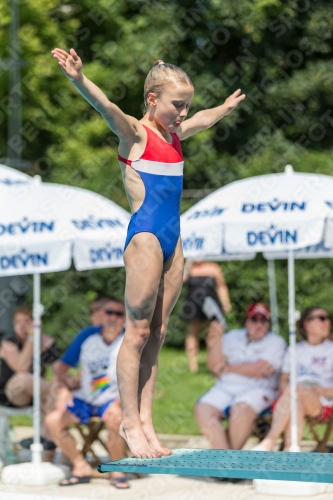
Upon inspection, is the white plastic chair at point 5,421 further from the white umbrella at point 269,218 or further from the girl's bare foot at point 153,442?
the girl's bare foot at point 153,442

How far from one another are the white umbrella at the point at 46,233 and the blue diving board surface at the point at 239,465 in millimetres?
3597

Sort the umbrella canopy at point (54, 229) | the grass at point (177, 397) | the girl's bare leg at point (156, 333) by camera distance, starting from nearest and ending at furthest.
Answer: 1. the girl's bare leg at point (156, 333)
2. the umbrella canopy at point (54, 229)
3. the grass at point (177, 397)

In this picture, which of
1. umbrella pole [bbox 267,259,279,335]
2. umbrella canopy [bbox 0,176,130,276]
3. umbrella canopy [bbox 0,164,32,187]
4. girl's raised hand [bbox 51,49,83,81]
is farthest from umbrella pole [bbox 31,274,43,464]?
umbrella pole [bbox 267,259,279,335]

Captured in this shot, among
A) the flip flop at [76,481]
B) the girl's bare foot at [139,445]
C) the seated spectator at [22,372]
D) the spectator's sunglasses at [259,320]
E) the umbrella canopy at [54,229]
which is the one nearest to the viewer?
the girl's bare foot at [139,445]

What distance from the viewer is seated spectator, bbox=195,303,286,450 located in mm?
7930

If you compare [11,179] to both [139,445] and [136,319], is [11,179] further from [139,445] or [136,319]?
[139,445]

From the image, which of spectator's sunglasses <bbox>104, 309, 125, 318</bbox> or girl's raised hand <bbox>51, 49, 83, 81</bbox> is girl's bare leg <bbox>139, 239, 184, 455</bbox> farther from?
spectator's sunglasses <bbox>104, 309, 125, 318</bbox>

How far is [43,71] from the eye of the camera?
19.8 meters

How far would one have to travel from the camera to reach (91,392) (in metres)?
8.21

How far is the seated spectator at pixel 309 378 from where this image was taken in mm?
7980

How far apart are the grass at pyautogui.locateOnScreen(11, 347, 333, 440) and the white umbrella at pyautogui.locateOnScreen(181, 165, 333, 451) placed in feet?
8.67

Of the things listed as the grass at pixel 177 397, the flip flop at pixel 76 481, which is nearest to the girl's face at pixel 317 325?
the grass at pixel 177 397

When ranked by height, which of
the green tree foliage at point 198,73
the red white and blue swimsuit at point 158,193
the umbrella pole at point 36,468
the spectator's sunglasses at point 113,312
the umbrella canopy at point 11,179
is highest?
the green tree foliage at point 198,73

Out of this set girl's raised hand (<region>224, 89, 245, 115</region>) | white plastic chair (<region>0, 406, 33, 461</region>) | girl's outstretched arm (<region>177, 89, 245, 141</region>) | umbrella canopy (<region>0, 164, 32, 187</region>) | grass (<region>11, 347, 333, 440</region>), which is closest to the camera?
girl's outstretched arm (<region>177, 89, 245, 141</region>)
